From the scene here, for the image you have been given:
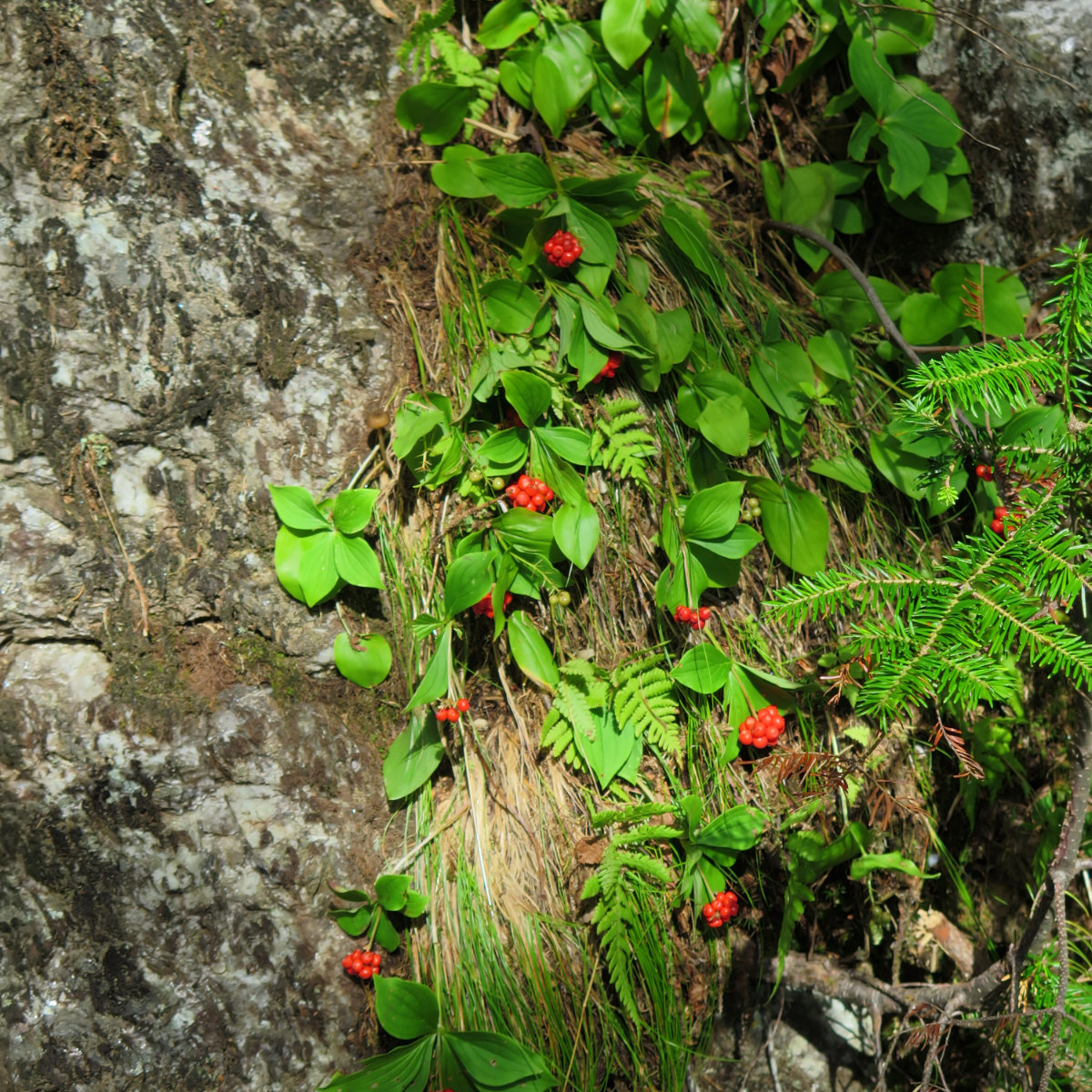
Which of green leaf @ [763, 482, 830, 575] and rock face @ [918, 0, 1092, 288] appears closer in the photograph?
green leaf @ [763, 482, 830, 575]

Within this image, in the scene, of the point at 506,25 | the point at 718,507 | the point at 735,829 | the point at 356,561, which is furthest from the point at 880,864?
the point at 506,25

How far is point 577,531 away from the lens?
1707 mm

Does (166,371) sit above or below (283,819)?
above

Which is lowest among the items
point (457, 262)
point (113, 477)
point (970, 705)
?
point (113, 477)

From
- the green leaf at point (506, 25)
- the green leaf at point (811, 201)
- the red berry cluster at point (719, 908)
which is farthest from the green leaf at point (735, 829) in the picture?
the green leaf at point (506, 25)

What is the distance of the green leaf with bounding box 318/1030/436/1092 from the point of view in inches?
62.5

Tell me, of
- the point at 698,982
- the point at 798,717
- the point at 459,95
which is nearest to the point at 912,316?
the point at 798,717

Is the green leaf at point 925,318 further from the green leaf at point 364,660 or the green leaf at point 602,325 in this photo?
the green leaf at point 364,660

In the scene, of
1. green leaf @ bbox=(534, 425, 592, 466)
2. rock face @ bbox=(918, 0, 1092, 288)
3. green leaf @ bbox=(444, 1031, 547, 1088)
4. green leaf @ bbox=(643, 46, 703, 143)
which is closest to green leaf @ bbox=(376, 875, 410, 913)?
green leaf @ bbox=(444, 1031, 547, 1088)

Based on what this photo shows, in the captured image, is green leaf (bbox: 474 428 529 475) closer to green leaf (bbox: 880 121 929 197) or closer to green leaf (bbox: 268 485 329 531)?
green leaf (bbox: 268 485 329 531)

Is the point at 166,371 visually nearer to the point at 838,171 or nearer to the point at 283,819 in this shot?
the point at 283,819

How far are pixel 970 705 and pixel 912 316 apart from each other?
108 centimetres

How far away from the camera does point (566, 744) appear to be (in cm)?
175

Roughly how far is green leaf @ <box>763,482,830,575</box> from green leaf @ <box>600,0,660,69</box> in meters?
1.11
